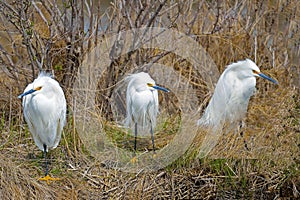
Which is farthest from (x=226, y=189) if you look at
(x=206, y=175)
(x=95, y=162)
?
(x=95, y=162)

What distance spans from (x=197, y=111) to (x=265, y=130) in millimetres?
587

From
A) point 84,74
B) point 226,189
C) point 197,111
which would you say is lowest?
point 226,189

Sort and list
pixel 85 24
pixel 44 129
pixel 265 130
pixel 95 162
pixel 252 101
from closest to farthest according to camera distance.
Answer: pixel 44 129 < pixel 95 162 < pixel 265 130 < pixel 85 24 < pixel 252 101

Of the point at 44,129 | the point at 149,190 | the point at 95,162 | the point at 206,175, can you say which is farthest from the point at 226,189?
the point at 44,129

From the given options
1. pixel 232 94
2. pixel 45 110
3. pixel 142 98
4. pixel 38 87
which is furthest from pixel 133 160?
pixel 232 94

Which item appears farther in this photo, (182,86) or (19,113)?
(182,86)

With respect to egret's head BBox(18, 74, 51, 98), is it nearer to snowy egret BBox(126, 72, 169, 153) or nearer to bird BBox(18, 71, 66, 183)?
bird BBox(18, 71, 66, 183)

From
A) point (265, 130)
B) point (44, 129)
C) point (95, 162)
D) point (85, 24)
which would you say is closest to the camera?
point (44, 129)

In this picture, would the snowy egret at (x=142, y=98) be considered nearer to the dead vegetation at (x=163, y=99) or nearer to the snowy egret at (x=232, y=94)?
the dead vegetation at (x=163, y=99)

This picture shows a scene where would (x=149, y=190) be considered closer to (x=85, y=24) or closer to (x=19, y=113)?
(x=19, y=113)

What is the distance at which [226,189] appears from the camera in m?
3.24

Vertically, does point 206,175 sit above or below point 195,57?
below

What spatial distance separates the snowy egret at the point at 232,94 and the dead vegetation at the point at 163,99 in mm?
167

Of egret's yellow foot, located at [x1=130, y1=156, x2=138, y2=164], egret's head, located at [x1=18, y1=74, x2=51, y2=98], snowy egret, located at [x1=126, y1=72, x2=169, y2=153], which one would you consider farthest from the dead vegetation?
egret's head, located at [x1=18, y1=74, x2=51, y2=98]
